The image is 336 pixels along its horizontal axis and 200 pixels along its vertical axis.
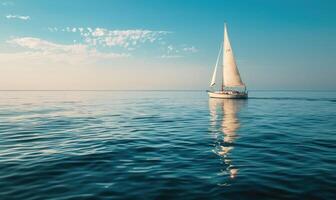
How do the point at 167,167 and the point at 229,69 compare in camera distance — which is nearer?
the point at 167,167

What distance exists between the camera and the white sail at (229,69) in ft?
223

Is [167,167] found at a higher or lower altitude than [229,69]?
lower

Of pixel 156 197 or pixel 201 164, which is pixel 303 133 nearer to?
pixel 201 164

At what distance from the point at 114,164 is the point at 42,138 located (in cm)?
814

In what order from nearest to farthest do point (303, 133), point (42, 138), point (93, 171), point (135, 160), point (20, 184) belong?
point (20, 184)
point (93, 171)
point (135, 160)
point (42, 138)
point (303, 133)

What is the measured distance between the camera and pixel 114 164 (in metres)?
10.2

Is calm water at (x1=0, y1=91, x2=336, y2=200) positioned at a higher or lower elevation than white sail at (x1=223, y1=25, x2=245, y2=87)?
lower

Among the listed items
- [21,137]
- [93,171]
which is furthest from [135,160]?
[21,137]

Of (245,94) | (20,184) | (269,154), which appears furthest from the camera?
(245,94)

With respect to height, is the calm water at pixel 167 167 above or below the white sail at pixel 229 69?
below

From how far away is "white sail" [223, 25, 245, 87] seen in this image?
67.9 metres

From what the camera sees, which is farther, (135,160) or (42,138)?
(42,138)

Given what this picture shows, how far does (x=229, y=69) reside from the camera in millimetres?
68062

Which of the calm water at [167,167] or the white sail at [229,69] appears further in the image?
the white sail at [229,69]
